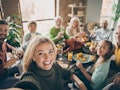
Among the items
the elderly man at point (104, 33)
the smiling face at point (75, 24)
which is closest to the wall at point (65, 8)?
the elderly man at point (104, 33)

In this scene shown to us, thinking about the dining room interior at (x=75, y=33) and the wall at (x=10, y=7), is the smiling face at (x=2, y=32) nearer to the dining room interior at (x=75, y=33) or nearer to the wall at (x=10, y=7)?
the dining room interior at (x=75, y=33)

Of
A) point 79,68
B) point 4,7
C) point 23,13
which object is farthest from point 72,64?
point 23,13

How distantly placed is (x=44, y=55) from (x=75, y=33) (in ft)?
6.59

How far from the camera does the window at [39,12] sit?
15.1 ft

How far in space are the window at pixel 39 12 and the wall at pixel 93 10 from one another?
48.4 inches

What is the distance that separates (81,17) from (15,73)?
3821 millimetres

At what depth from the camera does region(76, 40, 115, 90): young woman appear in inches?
60.8

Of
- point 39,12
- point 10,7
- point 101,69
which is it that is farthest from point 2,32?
point 39,12

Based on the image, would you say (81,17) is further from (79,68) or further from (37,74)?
(37,74)

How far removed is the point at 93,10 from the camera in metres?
5.15

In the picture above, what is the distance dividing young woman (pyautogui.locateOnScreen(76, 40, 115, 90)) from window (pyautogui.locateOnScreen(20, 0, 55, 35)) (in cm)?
331

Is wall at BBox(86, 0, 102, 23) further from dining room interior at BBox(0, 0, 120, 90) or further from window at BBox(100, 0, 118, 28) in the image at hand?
window at BBox(100, 0, 118, 28)

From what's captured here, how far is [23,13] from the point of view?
15.1ft

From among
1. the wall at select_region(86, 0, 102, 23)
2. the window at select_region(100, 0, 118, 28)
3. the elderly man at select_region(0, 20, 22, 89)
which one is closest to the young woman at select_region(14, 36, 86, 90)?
the elderly man at select_region(0, 20, 22, 89)
